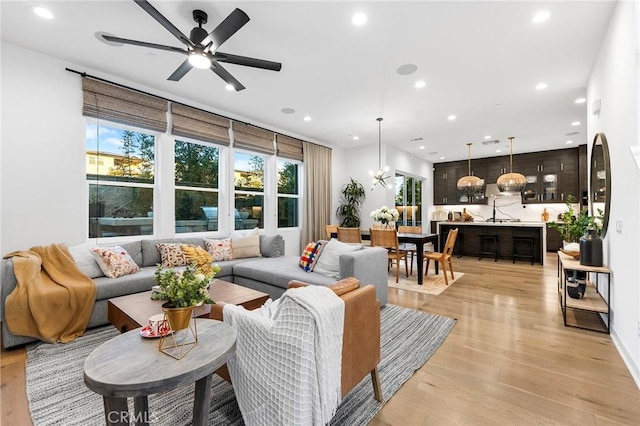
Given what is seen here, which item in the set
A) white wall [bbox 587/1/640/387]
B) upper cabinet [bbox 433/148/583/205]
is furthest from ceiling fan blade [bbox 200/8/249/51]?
upper cabinet [bbox 433/148/583/205]

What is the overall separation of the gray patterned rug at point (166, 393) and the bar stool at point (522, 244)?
515cm

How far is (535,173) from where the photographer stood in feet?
27.0

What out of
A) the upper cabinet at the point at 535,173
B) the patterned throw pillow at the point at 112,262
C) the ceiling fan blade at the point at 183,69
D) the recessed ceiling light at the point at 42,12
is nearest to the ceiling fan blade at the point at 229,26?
the ceiling fan blade at the point at 183,69

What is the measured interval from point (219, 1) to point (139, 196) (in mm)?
2903

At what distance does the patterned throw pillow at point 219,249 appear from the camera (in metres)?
4.22

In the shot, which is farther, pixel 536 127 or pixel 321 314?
pixel 536 127

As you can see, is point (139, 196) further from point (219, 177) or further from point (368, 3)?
point (368, 3)

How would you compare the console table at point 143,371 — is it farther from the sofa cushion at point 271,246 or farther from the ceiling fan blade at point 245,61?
the sofa cushion at point 271,246

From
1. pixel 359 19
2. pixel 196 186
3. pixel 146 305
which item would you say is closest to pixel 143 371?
pixel 146 305

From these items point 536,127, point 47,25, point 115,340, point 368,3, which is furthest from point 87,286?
point 536,127

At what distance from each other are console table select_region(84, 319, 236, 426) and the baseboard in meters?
2.83

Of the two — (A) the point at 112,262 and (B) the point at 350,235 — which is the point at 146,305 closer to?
(A) the point at 112,262

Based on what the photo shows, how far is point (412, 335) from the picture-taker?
110 inches

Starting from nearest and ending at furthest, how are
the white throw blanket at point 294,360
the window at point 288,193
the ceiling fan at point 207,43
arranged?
1. the white throw blanket at point 294,360
2. the ceiling fan at point 207,43
3. the window at point 288,193
